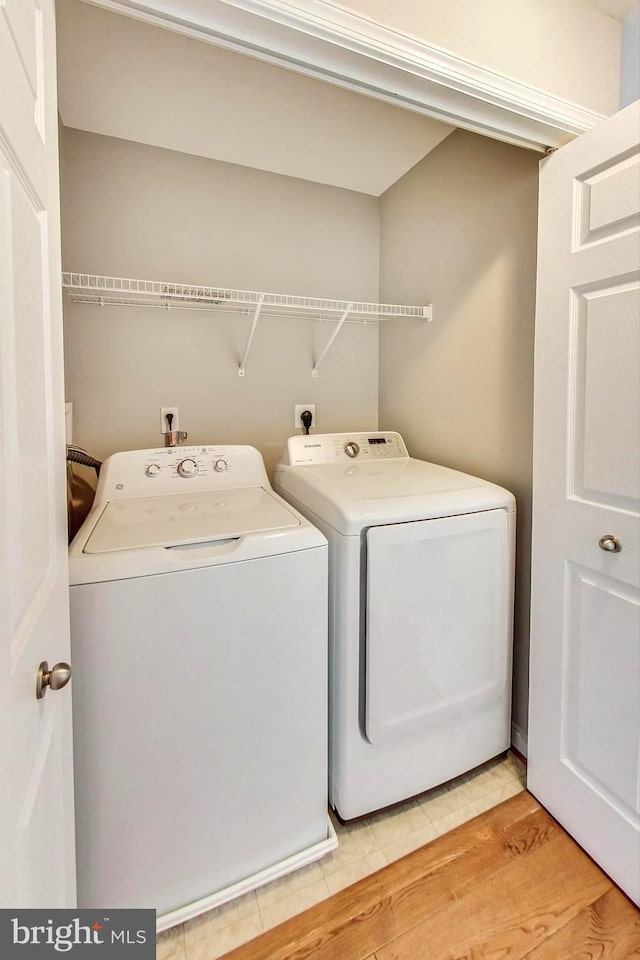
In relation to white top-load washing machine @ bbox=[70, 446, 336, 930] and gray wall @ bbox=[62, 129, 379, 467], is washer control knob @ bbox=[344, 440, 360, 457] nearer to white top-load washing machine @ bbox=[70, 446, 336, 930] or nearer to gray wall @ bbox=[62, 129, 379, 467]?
gray wall @ bbox=[62, 129, 379, 467]

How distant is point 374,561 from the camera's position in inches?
48.6

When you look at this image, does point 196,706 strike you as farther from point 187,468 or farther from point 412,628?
point 187,468

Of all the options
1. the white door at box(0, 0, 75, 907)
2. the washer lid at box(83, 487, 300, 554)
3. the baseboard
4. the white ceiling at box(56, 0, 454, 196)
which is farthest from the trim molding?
the baseboard

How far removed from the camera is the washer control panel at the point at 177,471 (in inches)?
61.6

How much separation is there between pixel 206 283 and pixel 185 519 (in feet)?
4.01

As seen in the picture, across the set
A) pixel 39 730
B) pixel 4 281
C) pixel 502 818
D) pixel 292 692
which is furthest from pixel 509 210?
pixel 502 818

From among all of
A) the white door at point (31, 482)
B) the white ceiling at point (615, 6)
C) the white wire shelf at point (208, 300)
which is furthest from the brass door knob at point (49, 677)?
the white ceiling at point (615, 6)

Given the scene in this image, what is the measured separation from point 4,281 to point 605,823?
1.80 meters

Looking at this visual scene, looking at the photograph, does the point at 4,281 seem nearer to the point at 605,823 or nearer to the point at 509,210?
the point at 509,210

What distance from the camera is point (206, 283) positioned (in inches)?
77.2

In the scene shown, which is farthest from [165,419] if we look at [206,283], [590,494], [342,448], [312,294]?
[590,494]

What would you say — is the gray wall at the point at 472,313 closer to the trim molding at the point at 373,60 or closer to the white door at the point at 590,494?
the white door at the point at 590,494

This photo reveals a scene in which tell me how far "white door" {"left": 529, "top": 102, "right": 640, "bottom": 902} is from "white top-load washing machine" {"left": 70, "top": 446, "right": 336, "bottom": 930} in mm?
719

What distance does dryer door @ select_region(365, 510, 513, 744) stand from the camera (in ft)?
4.14
